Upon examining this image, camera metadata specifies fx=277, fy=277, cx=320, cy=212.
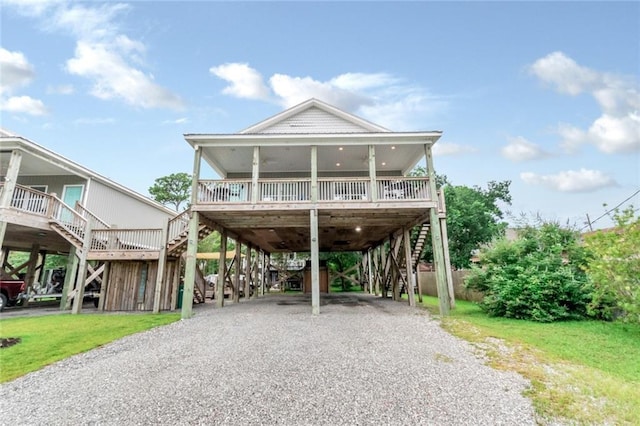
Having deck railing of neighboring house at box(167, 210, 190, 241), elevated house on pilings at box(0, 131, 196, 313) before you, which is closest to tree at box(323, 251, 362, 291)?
elevated house on pilings at box(0, 131, 196, 313)

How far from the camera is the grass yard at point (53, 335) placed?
5076mm

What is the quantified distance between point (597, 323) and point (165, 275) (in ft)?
49.3

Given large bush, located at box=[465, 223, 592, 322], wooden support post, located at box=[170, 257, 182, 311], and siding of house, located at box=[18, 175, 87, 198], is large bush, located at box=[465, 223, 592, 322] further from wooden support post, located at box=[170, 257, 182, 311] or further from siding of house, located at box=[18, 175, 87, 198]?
siding of house, located at box=[18, 175, 87, 198]

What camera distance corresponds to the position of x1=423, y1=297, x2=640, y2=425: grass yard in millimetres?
3176

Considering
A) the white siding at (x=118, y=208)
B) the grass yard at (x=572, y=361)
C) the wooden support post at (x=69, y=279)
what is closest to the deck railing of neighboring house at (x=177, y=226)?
the white siding at (x=118, y=208)

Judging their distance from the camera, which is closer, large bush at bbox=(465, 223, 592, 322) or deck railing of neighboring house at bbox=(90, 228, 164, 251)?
large bush at bbox=(465, 223, 592, 322)

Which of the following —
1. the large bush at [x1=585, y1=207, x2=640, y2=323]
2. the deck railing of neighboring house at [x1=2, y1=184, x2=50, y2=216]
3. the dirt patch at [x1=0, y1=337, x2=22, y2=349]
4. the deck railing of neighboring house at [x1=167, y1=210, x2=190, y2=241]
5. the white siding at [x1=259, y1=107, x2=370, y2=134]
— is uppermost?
the white siding at [x1=259, y1=107, x2=370, y2=134]

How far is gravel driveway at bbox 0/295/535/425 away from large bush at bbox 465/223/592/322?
151 inches

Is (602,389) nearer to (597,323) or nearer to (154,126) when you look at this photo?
(597,323)

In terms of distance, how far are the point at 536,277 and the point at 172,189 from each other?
137ft

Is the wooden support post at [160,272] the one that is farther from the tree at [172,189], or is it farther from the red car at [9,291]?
the tree at [172,189]

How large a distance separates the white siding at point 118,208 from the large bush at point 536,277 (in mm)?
14264

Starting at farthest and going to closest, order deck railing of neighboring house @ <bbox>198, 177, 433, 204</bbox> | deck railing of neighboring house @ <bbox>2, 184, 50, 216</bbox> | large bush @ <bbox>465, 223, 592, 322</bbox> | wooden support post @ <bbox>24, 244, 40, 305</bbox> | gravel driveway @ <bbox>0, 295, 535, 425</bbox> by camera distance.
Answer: wooden support post @ <bbox>24, 244, 40, 305</bbox> → deck railing of neighboring house @ <bbox>2, 184, 50, 216</bbox> → deck railing of neighboring house @ <bbox>198, 177, 433, 204</bbox> → large bush @ <bbox>465, 223, 592, 322</bbox> → gravel driveway @ <bbox>0, 295, 535, 425</bbox>

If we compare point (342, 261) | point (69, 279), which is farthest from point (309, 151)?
point (342, 261)
